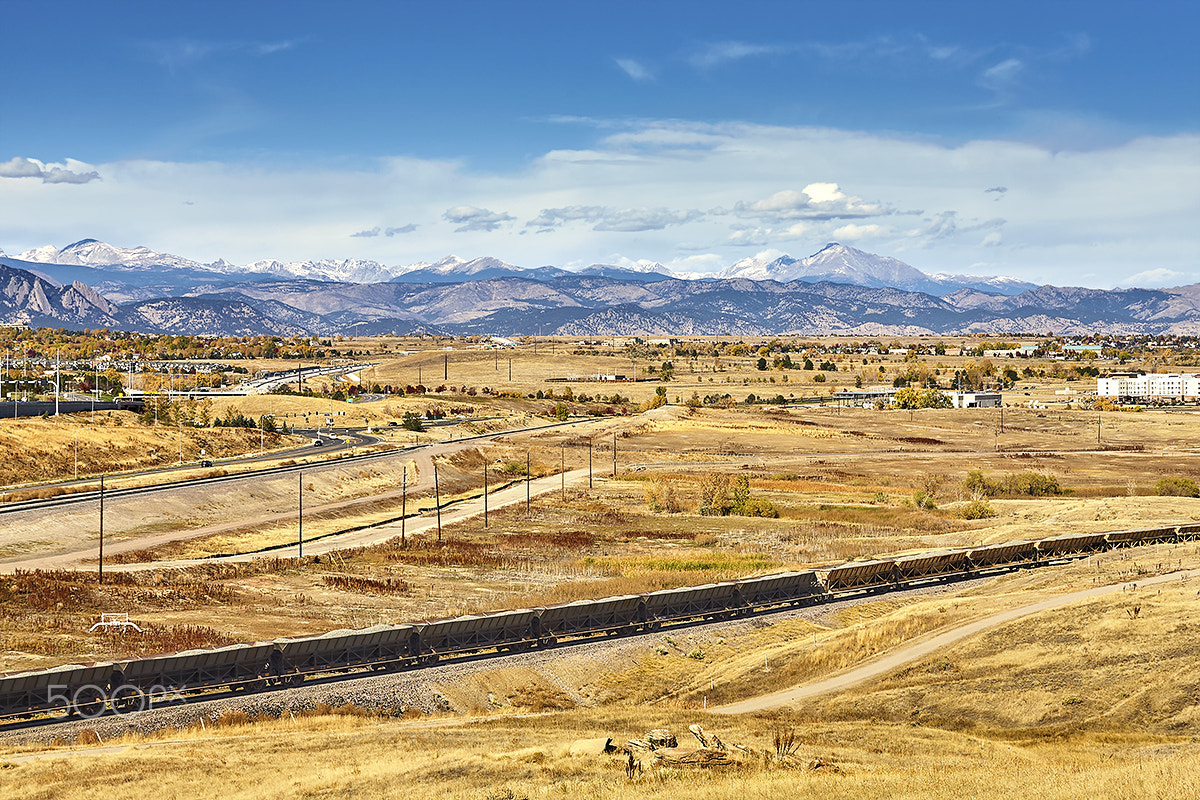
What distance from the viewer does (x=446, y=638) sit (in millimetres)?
48969

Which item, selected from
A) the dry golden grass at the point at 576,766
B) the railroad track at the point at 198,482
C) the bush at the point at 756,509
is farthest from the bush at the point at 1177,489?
the railroad track at the point at 198,482

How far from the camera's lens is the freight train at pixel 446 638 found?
40062 mm

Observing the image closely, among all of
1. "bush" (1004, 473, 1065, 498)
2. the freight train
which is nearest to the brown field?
"bush" (1004, 473, 1065, 498)

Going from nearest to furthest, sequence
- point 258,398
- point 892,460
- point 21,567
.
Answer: point 21,567 < point 892,460 < point 258,398

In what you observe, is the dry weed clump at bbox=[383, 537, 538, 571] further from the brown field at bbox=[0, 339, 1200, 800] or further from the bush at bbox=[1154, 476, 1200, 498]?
the bush at bbox=[1154, 476, 1200, 498]

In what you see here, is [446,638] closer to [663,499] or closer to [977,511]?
[663,499]

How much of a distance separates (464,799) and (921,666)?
2346 centimetres

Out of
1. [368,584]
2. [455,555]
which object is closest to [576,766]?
[368,584]

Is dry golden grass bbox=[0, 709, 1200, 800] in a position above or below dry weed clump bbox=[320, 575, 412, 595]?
above

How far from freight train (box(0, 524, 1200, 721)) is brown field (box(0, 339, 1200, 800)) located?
10.8 ft

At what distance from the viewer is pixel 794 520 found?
9919 centimetres

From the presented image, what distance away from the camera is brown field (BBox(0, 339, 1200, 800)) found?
29797 mm

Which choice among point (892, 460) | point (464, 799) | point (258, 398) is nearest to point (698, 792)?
point (464, 799)

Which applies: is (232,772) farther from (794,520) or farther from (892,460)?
(892,460)
